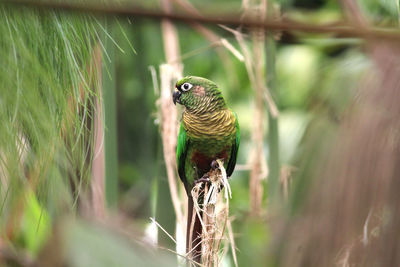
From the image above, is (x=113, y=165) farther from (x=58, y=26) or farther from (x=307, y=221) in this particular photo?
(x=307, y=221)

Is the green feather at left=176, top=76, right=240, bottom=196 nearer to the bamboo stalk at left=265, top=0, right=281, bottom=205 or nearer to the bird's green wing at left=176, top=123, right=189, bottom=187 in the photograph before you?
the bird's green wing at left=176, top=123, right=189, bottom=187

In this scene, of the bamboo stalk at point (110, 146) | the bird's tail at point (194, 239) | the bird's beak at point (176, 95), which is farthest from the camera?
the bird's beak at point (176, 95)

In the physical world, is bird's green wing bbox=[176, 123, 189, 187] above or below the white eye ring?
below

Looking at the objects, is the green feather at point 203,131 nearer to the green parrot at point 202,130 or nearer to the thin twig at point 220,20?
the green parrot at point 202,130

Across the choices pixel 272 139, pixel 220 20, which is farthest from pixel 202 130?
pixel 220 20

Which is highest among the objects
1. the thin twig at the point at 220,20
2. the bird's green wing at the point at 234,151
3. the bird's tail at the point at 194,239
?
the thin twig at the point at 220,20

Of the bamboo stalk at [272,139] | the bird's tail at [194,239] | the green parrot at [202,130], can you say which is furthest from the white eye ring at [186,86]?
the bird's tail at [194,239]

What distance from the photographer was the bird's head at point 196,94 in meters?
1.53

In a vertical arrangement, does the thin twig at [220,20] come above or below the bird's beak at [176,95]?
above

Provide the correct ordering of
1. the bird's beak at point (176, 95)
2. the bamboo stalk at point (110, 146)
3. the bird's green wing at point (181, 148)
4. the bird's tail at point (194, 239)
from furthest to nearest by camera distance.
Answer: the bird's green wing at point (181, 148)
the bird's beak at point (176, 95)
the bamboo stalk at point (110, 146)
the bird's tail at point (194, 239)

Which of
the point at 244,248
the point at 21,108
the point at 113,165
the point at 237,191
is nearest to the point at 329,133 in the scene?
the point at 21,108

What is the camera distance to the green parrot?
156 cm

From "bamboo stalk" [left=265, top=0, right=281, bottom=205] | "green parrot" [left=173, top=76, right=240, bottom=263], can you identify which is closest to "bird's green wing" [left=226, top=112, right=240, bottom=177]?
"green parrot" [left=173, top=76, right=240, bottom=263]

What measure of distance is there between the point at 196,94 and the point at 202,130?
126mm
